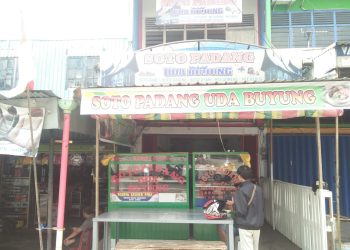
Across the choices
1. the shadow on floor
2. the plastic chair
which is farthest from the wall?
the plastic chair

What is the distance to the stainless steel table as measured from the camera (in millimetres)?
5320

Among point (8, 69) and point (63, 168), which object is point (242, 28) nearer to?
point (8, 69)

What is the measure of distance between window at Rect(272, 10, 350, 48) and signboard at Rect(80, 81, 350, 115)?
7.06 meters

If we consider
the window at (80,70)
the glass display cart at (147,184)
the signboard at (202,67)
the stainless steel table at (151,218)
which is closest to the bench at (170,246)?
the stainless steel table at (151,218)

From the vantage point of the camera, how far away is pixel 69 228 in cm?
899

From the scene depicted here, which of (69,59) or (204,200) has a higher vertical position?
(69,59)

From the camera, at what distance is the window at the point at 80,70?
497 inches

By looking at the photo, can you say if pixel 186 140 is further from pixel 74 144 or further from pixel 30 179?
pixel 30 179

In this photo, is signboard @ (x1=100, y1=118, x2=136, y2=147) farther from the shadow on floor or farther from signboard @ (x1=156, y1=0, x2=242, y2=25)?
signboard @ (x1=156, y1=0, x2=242, y2=25)

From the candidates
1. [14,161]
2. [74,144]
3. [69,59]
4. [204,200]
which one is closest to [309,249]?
[204,200]

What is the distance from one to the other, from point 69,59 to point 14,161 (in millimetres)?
4310

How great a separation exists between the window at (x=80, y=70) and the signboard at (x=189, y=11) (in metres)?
2.94

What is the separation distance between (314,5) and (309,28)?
0.96m

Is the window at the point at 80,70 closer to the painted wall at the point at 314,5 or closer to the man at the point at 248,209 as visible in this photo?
the painted wall at the point at 314,5
